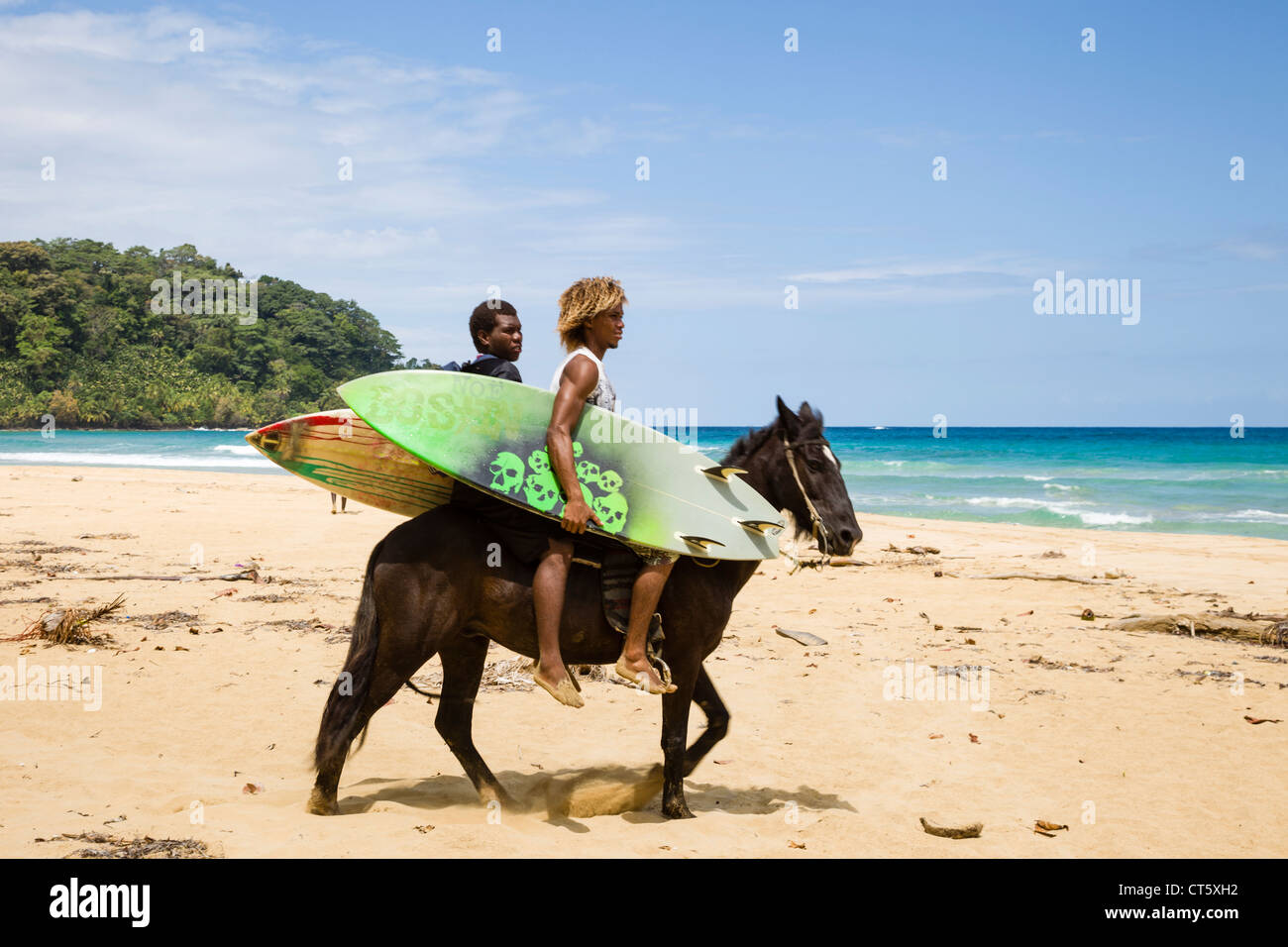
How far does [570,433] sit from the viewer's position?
15.2 feet

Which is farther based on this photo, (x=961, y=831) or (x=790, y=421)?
(x=790, y=421)

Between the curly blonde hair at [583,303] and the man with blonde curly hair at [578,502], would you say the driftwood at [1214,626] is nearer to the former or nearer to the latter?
the man with blonde curly hair at [578,502]

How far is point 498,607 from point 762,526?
1532 millimetres

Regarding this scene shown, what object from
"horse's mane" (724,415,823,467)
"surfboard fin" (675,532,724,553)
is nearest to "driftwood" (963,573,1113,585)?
"horse's mane" (724,415,823,467)

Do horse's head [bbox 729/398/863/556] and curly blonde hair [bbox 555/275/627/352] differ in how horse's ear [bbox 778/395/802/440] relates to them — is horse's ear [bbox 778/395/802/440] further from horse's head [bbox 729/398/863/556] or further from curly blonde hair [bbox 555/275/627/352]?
curly blonde hair [bbox 555/275/627/352]

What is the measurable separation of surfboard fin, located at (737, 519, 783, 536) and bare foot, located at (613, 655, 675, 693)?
94cm

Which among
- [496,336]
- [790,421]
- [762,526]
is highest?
[496,336]

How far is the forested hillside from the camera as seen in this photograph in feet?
228

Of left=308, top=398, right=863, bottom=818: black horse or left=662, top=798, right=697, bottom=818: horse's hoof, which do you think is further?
left=662, top=798, right=697, bottom=818: horse's hoof

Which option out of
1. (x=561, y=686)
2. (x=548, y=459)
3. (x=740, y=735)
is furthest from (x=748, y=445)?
(x=740, y=735)

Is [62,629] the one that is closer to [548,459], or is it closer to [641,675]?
[548,459]

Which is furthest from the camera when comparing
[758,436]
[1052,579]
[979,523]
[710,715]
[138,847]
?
[979,523]

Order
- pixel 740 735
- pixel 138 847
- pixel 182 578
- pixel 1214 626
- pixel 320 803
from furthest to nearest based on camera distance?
pixel 182 578 → pixel 1214 626 → pixel 740 735 → pixel 320 803 → pixel 138 847
